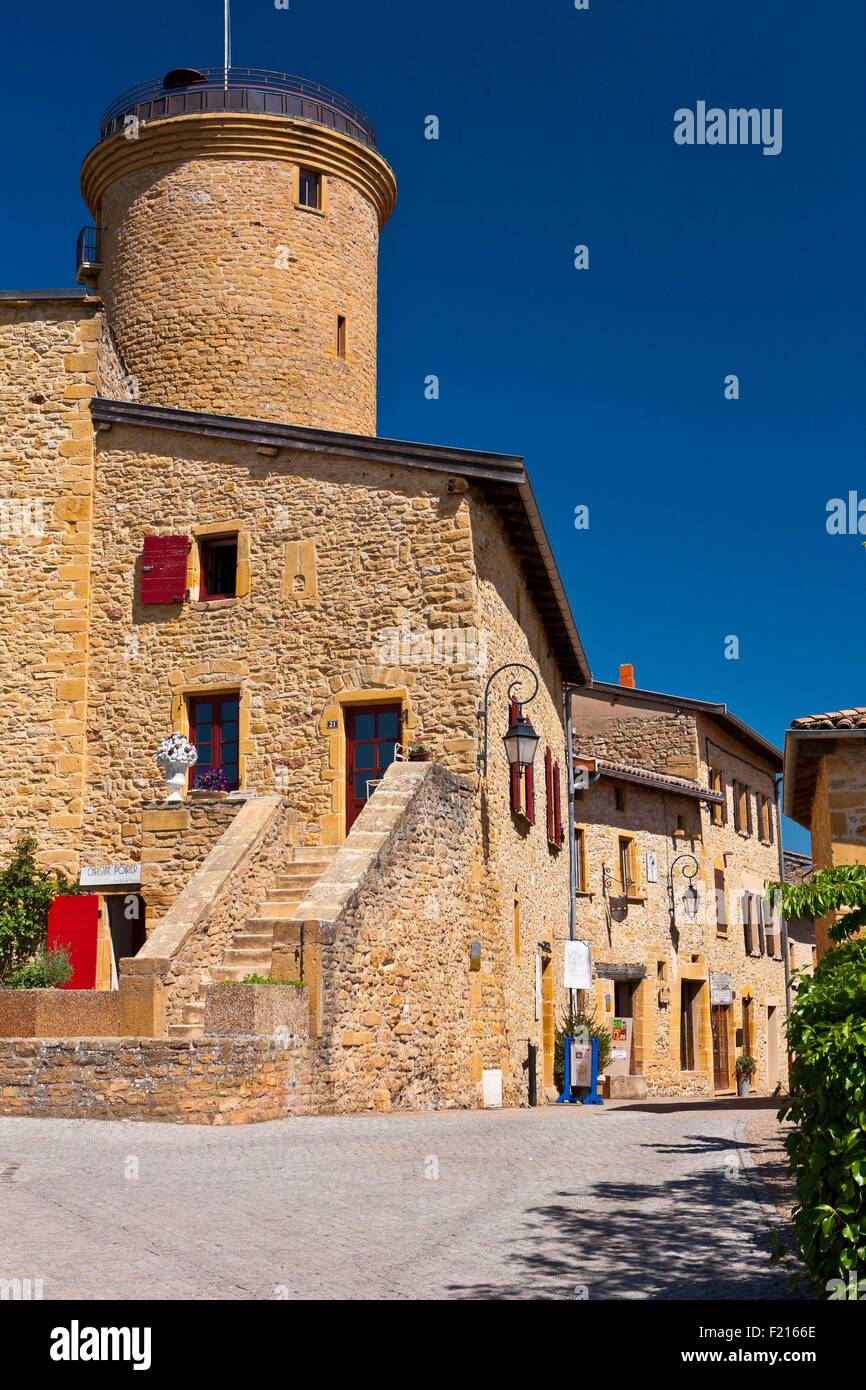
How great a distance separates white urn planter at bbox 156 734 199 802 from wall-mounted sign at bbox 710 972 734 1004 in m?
15.5

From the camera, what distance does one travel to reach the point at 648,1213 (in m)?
7.33

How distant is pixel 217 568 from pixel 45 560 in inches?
92.7

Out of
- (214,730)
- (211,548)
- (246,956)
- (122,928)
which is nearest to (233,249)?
(211,548)

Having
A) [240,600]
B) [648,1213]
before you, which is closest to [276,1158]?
[648,1213]

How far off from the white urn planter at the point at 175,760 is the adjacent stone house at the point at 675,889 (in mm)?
9762

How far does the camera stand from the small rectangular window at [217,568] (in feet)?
58.7

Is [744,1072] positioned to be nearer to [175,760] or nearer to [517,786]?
[517,786]

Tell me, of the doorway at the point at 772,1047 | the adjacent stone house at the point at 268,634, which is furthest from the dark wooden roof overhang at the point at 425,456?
the doorway at the point at 772,1047

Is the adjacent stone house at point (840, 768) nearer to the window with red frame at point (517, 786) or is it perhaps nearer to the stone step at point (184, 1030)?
the window with red frame at point (517, 786)

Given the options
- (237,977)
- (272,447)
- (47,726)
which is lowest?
(237,977)

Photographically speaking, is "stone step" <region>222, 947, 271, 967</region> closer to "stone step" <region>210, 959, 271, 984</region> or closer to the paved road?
"stone step" <region>210, 959, 271, 984</region>

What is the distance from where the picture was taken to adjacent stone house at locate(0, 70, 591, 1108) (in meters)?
13.8

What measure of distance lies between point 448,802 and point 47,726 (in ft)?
19.9
